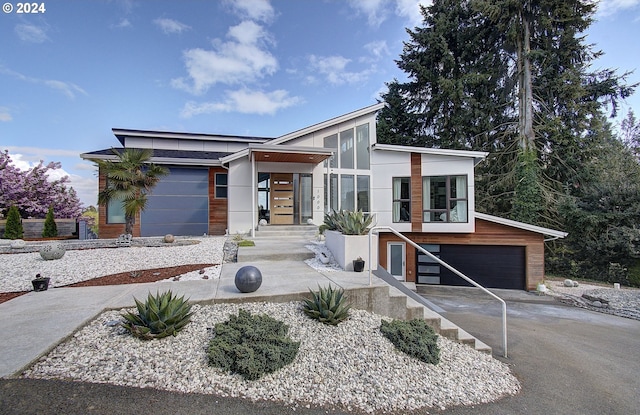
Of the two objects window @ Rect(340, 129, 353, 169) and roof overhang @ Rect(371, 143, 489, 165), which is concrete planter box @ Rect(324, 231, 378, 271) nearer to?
window @ Rect(340, 129, 353, 169)

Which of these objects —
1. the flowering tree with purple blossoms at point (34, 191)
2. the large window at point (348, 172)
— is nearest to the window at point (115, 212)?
the flowering tree with purple blossoms at point (34, 191)

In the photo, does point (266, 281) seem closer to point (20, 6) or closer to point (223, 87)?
point (20, 6)

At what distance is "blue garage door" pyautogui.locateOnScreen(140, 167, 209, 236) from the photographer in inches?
503

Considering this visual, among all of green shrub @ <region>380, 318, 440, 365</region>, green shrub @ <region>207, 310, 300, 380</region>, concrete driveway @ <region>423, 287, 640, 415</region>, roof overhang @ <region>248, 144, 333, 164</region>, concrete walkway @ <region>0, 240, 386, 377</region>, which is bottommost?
concrete driveway @ <region>423, 287, 640, 415</region>

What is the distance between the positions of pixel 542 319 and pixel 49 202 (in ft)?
76.3

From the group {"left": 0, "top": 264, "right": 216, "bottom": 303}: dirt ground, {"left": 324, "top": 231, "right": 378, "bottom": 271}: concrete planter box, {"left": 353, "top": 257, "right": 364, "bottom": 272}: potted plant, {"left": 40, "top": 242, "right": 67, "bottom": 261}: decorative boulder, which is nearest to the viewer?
{"left": 0, "top": 264, "right": 216, "bottom": 303}: dirt ground

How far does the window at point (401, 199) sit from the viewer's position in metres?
12.3

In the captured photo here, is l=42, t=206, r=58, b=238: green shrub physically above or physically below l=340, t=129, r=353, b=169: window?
below

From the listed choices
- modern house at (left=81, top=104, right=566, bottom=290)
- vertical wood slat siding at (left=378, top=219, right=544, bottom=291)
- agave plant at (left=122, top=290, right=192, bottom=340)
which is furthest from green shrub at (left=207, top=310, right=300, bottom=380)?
vertical wood slat siding at (left=378, top=219, right=544, bottom=291)

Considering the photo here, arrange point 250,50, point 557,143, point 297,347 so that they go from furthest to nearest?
1. point 557,143
2. point 250,50
3. point 297,347

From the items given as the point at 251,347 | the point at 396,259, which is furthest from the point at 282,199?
the point at 251,347

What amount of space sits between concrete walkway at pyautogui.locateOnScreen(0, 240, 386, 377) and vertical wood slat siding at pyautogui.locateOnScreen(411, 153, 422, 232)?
24.0 ft

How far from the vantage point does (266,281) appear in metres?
5.05

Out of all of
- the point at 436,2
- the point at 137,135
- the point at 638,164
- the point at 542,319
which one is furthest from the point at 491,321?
the point at 436,2
